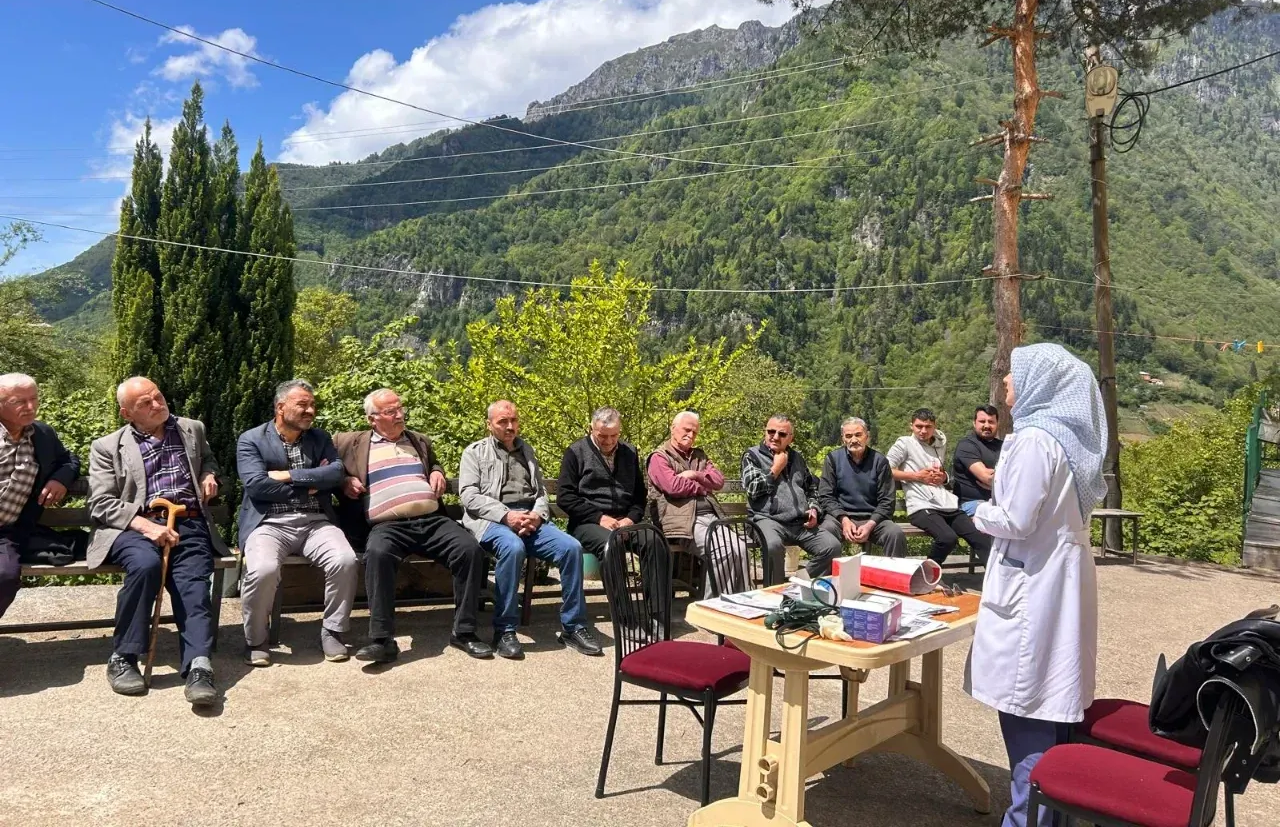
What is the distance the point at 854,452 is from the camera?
6.91 m

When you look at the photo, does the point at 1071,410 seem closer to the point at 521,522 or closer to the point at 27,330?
the point at 521,522

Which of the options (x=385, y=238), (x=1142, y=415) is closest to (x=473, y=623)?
(x=1142, y=415)

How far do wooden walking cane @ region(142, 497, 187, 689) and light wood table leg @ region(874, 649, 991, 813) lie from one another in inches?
129

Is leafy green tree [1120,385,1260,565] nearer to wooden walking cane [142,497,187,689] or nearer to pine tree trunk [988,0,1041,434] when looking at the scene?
pine tree trunk [988,0,1041,434]

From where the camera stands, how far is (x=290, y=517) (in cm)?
513

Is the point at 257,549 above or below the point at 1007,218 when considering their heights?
below

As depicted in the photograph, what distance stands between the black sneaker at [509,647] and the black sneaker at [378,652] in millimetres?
569

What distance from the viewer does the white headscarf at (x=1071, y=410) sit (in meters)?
2.85

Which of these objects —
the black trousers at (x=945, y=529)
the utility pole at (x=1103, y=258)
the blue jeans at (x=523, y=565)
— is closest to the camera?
the blue jeans at (x=523, y=565)

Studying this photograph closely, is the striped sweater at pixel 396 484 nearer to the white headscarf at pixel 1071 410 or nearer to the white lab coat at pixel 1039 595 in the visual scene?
the white lab coat at pixel 1039 595

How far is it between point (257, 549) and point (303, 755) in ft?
4.83

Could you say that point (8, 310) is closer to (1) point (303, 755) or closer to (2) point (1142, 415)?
(1) point (303, 755)

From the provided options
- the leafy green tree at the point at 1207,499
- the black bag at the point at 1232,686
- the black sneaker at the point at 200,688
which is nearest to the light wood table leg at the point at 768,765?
the black bag at the point at 1232,686

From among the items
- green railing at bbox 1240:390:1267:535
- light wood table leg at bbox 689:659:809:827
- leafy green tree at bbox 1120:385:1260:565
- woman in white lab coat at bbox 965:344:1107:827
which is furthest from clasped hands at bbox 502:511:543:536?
leafy green tree at bbox 1120:385:1260:565
